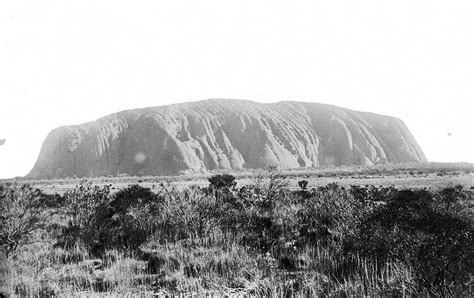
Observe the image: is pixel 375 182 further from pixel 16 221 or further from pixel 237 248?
pixel 16 221

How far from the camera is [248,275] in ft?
22.2

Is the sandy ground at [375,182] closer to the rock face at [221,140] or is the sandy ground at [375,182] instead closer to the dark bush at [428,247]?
the dark bush at [428,247]

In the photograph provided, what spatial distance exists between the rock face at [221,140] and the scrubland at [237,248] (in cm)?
4735

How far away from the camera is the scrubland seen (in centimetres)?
557

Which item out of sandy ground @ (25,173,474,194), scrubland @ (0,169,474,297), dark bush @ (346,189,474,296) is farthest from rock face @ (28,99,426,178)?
dark bush @ (346,189,474,296)

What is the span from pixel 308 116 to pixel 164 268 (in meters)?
75.6

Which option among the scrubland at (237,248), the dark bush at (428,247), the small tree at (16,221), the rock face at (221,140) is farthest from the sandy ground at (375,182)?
the rock face at (221,140)

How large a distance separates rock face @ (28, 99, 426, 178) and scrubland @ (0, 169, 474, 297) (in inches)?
1864

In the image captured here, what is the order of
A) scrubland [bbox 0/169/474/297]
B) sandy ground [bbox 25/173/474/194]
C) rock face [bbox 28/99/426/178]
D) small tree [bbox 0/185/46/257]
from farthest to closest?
rock face [bbox 28/99/426/178]
sandy ground [bbox 25/173/474/194]
small tree [bbox 0/185/46/257]
scrubland [bbox 0/169/474/297]

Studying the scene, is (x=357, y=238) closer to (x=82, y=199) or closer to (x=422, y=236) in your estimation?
(x=422, y=236)

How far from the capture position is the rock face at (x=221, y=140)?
6394 centimetres

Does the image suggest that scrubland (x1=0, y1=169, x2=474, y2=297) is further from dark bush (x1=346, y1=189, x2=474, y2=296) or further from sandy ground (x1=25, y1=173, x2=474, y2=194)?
sandy ground (x1=25, y1=173, x2=474, y2=194)

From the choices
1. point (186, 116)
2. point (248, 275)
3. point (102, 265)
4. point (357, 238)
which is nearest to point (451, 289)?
point (357, 238)

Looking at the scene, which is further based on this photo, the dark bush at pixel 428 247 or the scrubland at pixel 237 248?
the scrubland at pixel 237 248
